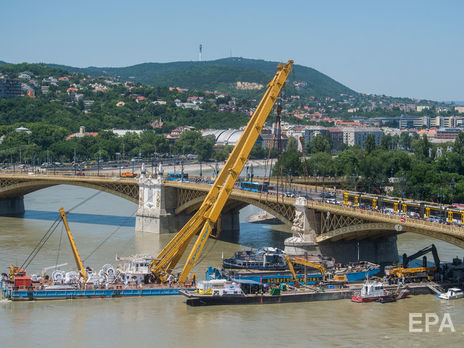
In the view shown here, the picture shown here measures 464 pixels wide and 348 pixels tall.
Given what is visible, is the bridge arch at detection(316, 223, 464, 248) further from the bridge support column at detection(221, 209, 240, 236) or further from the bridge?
the bridge support column at detection(221, 209, 240, 236)

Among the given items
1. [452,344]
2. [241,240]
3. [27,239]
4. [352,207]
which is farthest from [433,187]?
[452,344]

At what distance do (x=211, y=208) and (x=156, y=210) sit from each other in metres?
23.8

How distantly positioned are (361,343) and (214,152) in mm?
131645

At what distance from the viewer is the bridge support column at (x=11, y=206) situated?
8519cm

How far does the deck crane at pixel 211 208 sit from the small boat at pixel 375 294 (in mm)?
9821

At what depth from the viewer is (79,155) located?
152 m

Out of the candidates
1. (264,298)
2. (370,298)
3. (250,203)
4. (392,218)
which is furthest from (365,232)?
(250,203)

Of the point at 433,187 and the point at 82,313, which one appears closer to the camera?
the point at 82,313

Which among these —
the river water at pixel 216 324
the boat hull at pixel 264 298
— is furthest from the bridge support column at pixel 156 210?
the boat hull at pixel 264 298

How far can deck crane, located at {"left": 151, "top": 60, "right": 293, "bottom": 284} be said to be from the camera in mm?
48422

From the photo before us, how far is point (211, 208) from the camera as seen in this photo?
50531 millimetres

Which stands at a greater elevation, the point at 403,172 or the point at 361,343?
the point at 403,172

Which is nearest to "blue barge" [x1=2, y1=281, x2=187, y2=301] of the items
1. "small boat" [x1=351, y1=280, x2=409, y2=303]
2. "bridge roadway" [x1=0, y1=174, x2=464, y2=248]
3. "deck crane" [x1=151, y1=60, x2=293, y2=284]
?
"deck crane" [x1=151, y1=60, x2=293, y2=284]

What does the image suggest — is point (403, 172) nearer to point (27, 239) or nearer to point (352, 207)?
point (352, 207)
